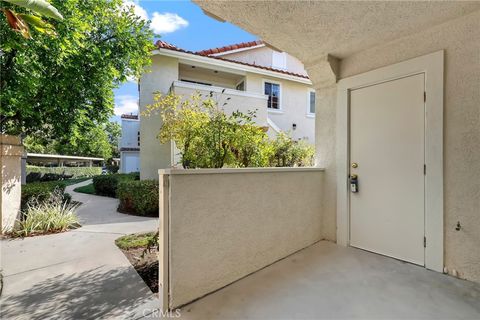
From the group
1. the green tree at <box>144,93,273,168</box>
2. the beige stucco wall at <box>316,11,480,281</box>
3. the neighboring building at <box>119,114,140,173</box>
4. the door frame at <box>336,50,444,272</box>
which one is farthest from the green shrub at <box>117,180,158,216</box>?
the neighboring building at <box>119,114,140,173</box>

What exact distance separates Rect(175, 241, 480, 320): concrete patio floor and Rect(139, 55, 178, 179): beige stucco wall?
7000 mm

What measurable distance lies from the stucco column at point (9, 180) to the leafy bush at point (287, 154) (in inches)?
246

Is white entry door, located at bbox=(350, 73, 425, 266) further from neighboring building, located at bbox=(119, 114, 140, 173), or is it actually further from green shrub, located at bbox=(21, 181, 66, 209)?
neighboring building, located at bbox=(119, 114, 140, 173)

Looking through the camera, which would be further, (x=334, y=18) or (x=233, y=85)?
(x=233, y=85)

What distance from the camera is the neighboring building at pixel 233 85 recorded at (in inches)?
369

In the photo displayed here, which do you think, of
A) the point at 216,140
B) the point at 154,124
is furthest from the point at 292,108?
the point at 216,140

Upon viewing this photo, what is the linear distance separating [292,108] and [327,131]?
864 centimetres

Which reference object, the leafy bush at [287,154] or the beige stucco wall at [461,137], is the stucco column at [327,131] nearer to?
the leafy bush at [287,154]

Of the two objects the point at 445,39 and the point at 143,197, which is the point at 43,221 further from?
the point at 445,39

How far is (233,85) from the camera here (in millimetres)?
12609

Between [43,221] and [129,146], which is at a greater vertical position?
[129,146]

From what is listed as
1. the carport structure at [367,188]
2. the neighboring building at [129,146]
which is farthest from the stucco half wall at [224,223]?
the neighboring building at [129,146]

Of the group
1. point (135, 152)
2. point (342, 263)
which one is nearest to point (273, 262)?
point (342, 263)

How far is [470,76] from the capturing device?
3.02m
